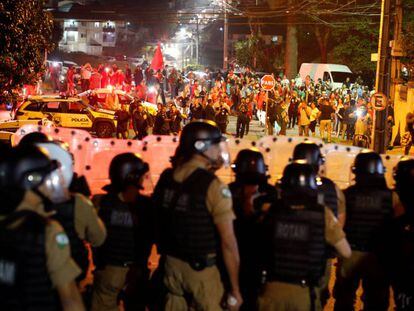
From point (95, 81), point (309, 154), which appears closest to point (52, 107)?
point (95, 81)

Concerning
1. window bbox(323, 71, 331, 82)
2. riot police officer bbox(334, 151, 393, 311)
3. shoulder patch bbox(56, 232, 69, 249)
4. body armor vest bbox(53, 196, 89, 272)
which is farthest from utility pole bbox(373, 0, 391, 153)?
window bbox(323, 71, 331, 82)

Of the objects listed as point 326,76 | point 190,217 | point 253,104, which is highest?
point 326,76

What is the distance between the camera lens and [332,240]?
14.4ft

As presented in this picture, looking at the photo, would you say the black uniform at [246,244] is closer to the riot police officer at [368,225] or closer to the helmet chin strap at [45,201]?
the riot police officer at [368,225]

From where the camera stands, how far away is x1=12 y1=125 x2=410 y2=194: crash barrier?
7938 mm

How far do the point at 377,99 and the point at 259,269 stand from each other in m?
12.6

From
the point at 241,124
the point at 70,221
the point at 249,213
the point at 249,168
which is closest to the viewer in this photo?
the point at 70,221

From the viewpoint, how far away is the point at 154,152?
811 centimetres

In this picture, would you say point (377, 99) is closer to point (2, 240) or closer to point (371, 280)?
point (371, 280)

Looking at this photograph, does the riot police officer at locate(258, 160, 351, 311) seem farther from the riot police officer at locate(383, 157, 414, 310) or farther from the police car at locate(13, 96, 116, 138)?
the police car at locate(13, 96, 116, 138)

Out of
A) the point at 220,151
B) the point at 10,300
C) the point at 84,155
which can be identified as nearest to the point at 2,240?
the point at 10,300

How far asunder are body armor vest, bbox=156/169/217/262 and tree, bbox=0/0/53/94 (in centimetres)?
949

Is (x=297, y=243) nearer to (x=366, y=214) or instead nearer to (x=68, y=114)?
(x=366, y=214)

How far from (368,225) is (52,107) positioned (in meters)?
17.8
